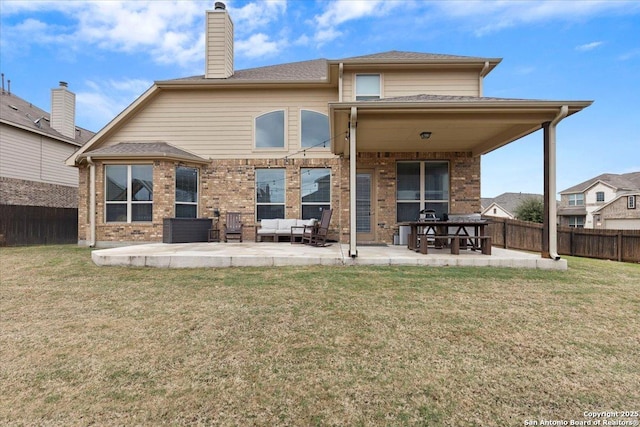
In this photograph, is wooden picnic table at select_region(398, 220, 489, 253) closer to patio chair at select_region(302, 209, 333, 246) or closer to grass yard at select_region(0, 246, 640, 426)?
grass yard at select_region(0, 246, 640, 426)

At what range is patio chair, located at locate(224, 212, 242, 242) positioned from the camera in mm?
9008

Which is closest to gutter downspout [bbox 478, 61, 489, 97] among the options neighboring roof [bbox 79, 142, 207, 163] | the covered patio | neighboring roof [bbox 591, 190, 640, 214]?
the covered patio

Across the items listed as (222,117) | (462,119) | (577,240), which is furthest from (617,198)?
(222,117)

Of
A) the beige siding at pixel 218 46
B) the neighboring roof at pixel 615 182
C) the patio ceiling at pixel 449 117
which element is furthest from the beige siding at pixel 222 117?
the neighboring roof at pixel 615 182

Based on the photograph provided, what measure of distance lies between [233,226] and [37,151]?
10.7 metres

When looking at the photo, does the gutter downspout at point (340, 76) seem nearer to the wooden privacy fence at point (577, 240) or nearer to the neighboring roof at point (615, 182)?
the wooden privacy fence at point (577, 240)

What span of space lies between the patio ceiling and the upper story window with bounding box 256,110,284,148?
2.74m

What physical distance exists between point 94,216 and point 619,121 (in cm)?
3033

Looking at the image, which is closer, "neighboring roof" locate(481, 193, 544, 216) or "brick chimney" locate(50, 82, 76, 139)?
"brick chimney" locate(50, 82, 76, 139)

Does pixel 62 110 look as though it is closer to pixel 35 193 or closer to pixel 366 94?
pixel 35 193

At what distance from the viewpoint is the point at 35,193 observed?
13.3 metres

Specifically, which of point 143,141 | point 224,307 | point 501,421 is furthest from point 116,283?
point 143,141

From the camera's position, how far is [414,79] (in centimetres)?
903

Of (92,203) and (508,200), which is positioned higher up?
(508,200)
